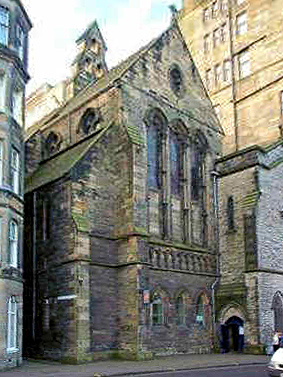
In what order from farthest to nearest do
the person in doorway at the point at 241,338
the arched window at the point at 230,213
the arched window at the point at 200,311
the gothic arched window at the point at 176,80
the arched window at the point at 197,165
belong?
1. the arched window at the point at 197,165
2. the gothic arched window at the point at 176,80
3. the arched window at the point at 230,213
4. the arched window at the point at 200,311
5. the person in doorway at the point at 241,338

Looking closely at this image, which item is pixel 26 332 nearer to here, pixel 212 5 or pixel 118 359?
pixel 118 359

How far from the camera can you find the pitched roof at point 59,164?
29.8 metres

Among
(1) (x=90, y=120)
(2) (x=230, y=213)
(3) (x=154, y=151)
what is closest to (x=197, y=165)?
(2) (x=230, y=213)

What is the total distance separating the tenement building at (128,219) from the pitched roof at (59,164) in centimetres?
10

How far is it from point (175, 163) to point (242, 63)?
15930mm

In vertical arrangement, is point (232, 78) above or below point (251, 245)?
above

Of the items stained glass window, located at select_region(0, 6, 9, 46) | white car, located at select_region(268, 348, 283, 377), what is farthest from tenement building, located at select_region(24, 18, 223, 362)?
white car, located at select_region(268, 348, 283, 377)

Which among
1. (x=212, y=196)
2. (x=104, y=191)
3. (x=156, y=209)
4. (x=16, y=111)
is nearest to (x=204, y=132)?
(x=212, y=196)

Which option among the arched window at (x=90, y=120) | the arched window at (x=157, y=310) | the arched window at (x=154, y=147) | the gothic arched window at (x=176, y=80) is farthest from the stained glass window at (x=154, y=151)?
the arched window at (x=157, y=310)

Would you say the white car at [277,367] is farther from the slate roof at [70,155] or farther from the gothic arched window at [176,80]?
the gothic arched window at [176,80]

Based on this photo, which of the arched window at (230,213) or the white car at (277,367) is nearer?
the white car at (277,367)

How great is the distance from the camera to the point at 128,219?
29141mm

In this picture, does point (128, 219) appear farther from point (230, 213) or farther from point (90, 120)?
point (230, 213)

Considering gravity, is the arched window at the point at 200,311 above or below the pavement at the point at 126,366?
above
